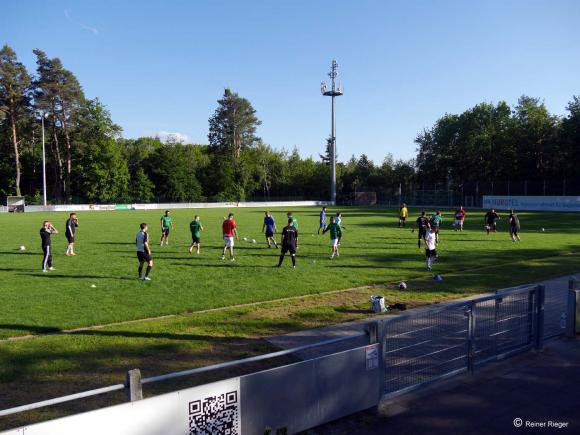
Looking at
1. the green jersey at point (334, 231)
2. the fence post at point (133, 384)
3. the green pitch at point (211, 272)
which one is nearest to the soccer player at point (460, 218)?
the green pitch at point (211, 272)

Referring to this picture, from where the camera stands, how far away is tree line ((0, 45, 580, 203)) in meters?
72.2

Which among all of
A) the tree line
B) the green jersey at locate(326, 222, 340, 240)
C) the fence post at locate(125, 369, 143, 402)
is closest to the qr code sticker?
the fence post at locate(125, 369, 143, 402)

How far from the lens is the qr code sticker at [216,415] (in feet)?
14.4

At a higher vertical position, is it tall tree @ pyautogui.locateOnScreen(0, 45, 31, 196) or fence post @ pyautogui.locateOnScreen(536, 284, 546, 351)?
tall tree @ pyautogui.locateOnScreen(0, 45, 31, 196)

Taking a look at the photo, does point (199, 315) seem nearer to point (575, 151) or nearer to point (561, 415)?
point (561, 415)

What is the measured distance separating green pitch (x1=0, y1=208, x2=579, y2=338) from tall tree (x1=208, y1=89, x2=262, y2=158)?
74.1 meters

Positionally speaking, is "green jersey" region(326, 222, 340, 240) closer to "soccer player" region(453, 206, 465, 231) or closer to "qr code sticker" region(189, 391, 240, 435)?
"qr code sticker" region(189, 391, 240, 435)

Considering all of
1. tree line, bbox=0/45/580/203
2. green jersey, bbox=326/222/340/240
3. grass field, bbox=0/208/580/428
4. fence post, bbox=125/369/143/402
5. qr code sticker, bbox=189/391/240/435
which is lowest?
grass field, bbox=0/208/580/428

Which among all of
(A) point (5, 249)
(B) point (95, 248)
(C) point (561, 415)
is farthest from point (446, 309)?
(A) point (5, 249)

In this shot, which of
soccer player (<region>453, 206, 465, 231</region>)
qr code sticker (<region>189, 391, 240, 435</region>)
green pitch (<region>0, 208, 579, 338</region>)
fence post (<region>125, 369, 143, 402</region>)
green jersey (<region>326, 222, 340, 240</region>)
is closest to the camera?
fence post (<region>125, 369, 143, 402</region>)

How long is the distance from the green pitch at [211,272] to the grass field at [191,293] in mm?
39

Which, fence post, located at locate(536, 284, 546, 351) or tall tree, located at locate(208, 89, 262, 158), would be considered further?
tall tree, located at locate(208, 89, 262, 158)

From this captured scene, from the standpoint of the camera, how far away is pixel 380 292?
1242 cm

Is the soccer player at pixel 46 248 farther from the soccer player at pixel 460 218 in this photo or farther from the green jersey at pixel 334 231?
the soccer player at pixel 460 218
